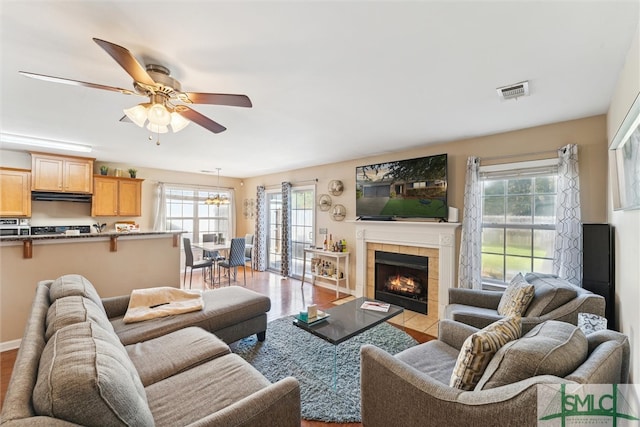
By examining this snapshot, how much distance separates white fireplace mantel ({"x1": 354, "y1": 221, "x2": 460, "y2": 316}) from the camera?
11.7ft

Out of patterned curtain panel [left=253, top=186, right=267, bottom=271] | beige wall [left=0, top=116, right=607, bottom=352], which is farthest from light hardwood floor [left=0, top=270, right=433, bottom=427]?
beige wall [left=0, top=116, right=607, bottom=352]

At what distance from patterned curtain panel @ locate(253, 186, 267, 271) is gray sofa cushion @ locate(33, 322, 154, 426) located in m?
5.47

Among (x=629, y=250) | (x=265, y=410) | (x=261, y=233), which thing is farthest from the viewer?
(x=261, y=233)

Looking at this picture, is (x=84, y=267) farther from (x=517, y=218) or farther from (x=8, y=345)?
(x=517, y=218)

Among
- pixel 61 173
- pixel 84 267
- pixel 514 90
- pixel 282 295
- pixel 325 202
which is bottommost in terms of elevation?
pixel 282 295

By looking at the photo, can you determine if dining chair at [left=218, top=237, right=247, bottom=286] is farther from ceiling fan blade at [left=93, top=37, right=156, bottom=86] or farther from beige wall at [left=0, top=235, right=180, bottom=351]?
ceiling fan blade at [left=93, top=37, right=156, bottom=86]

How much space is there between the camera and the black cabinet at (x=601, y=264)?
7.22 ft

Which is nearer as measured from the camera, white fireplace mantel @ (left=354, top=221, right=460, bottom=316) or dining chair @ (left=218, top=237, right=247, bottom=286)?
white fireplace mantel @ (left=354, top=221, right=460, bottom=316)

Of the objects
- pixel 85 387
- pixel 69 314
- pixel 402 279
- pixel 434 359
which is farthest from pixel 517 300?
pixel 69 314

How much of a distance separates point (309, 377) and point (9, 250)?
10.5ft

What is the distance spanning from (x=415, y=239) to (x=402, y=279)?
0.71 metres

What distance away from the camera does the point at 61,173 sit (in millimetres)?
4566

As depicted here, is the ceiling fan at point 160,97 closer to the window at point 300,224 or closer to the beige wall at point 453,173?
the beige wall at point 453,173

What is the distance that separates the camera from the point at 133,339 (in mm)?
1973
